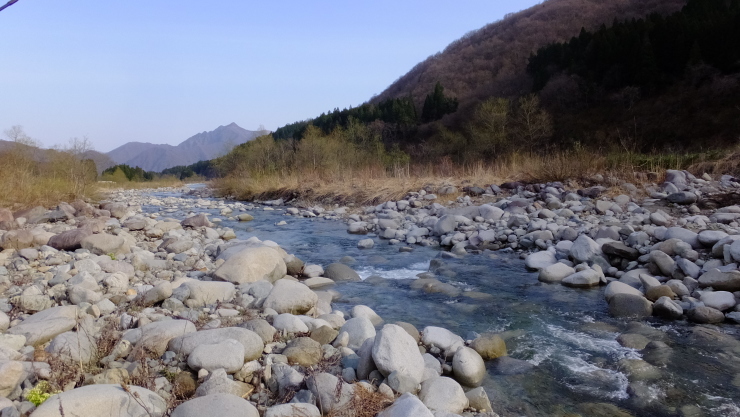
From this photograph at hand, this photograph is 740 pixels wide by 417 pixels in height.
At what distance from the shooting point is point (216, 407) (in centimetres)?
221

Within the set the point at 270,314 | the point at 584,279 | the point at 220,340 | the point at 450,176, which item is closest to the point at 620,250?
the point at 584,279

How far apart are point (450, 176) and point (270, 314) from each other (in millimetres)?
12276

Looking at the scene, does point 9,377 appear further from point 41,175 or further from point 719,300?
point 41,175

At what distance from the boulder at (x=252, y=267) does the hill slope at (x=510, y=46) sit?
4443cm

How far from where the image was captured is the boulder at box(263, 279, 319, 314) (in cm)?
412

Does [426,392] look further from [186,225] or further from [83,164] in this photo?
[83,164]

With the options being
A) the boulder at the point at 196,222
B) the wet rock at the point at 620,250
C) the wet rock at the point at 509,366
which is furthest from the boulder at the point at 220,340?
the boulder at the point at 196,222

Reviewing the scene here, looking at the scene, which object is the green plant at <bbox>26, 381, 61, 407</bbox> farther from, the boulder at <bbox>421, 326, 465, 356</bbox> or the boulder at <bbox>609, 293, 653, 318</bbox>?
the boulder at <bbox>609, 293, 653, 318</bbox>

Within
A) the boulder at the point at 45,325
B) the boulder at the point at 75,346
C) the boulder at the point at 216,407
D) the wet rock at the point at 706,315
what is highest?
the boulder at the point at 45,325

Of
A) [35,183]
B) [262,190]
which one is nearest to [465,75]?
[262,190]

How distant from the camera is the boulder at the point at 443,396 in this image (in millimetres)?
2668

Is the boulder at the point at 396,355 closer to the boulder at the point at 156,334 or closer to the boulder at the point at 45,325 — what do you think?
the boulder at the point at 156,334

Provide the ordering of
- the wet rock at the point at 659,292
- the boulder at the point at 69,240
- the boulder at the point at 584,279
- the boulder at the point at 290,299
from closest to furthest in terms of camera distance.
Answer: the boulder at the point at 290,299 → the wet rock at the point at 659,292 → the boulder at the point at 584,279 → the boulder at the point at 69,240

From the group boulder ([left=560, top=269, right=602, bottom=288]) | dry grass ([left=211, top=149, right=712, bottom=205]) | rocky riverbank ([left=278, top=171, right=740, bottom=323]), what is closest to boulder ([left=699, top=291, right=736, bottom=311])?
rocky riverbank ([left=278, top=171, right=740, bottom=323])
